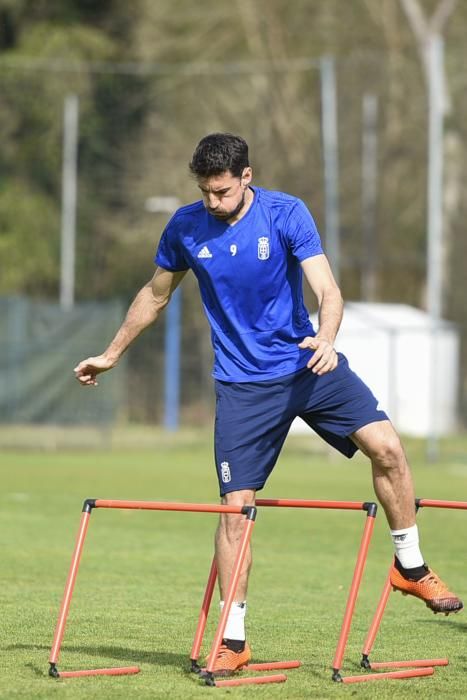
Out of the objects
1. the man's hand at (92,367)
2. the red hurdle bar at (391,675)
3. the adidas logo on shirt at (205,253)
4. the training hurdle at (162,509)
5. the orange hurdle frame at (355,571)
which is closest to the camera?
the training hurdle at (162,509)

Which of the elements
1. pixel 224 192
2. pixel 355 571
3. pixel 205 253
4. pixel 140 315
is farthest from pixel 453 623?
pixel 224 192

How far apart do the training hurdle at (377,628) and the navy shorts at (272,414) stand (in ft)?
1.59

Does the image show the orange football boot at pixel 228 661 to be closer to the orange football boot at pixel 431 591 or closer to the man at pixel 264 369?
the man at pixel 264 369

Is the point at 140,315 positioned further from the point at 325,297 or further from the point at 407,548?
the point at 407,548

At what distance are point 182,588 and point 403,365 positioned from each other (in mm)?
17952

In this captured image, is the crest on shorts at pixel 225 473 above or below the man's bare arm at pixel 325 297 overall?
below

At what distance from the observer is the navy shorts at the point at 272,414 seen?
22.9 feet

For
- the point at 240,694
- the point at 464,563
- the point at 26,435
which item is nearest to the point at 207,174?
the point at 240,694

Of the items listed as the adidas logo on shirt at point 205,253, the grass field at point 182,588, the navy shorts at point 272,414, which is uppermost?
the adidas logo on shirt at point 205,253

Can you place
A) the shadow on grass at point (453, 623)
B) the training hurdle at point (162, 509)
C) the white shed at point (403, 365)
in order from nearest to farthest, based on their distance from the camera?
1. the training hurdle at point (162, 509)
2. the shadow on grass at point (453, 623)
3. the white shed at point (403, 365)

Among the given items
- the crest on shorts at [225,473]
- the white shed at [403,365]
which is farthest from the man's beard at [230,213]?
the white shed at [403,365]

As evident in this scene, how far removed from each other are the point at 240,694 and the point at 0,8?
3240 centimetres

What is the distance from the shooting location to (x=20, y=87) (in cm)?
3062

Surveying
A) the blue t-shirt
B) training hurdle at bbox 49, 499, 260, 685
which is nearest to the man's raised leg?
the blue t-shirt
